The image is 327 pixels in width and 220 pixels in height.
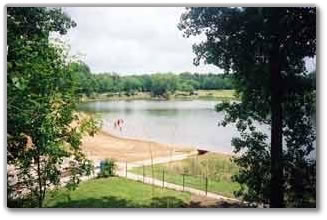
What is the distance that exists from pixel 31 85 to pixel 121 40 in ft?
1.98

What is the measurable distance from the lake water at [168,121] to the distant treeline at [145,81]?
0.08 metres

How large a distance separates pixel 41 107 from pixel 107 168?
543 millimetres

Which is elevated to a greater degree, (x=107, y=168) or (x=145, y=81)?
(x=145, y=81)

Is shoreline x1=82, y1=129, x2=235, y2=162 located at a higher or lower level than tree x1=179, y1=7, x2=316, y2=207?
lower

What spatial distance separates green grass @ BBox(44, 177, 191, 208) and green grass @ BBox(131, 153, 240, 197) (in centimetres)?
8

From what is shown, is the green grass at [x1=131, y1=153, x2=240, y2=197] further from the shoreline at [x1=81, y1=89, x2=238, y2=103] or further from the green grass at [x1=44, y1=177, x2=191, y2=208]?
the shoreline at [x1=81, y1=89, x2=238, y2=103]

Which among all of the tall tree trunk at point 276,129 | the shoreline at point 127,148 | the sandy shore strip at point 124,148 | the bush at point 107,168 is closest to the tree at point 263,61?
the tall tree trunk at point 276,129

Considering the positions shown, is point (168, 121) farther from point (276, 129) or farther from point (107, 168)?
point (276, 129)

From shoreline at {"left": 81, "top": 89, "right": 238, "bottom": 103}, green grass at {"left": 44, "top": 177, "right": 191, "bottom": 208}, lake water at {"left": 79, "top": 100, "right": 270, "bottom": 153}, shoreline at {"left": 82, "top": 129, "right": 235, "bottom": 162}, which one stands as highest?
shoreline at {"left": 81, "top": 89, "right": 238, "bottom": 103}

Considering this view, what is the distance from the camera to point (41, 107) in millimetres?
4695

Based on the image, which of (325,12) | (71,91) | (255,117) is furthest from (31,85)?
(325,12)

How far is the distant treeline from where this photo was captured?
15.4 feet

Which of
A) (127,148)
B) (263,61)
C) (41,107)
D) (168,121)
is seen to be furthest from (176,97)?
(41,107)

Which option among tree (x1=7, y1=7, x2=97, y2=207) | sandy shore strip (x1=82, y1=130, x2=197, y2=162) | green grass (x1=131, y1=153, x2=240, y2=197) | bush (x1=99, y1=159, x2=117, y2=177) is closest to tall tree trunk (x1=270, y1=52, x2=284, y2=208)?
green grass (x1=131, y1=153, x2=240, y2=197)
